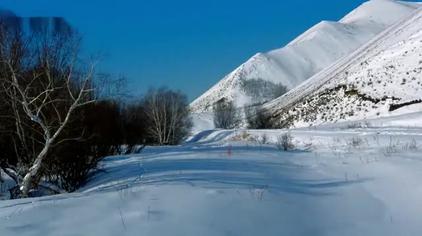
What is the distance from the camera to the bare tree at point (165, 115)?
56278 millimetres

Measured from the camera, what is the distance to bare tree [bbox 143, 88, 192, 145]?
56.3 metres

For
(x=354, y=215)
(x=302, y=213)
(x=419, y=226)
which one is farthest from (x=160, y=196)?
(x=419, y=226)

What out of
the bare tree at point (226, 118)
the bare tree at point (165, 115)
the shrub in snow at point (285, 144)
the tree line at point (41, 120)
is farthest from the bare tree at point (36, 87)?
the bare tree at point (226, 118)

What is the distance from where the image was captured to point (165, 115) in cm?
5616

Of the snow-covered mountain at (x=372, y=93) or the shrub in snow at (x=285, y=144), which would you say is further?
the snow-covered mountain at (x=372, y=93)

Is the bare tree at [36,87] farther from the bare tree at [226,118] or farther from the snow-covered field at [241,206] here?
the bare tree at [226,118]

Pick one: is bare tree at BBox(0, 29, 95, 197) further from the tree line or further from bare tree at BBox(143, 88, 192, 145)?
bare tree at BBox(143, 88, 192, 145)

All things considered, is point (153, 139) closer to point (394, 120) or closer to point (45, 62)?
point (394, 120)

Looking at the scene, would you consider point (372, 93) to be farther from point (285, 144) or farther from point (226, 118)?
point (285, 144)

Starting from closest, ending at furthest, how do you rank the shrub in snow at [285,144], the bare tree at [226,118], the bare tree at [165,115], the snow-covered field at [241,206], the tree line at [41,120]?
the snow-covered field at [241,206] < the tree line at [41,120] < the shrub in snow at [285,144] < the bare tree at [165,115] < the bare tree at [226,118]

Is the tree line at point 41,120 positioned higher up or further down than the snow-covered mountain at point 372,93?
further down

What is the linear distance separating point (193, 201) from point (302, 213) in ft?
4.53

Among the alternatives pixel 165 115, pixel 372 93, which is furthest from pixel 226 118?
pixel 165 115

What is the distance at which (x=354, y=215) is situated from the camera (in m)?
6.54
